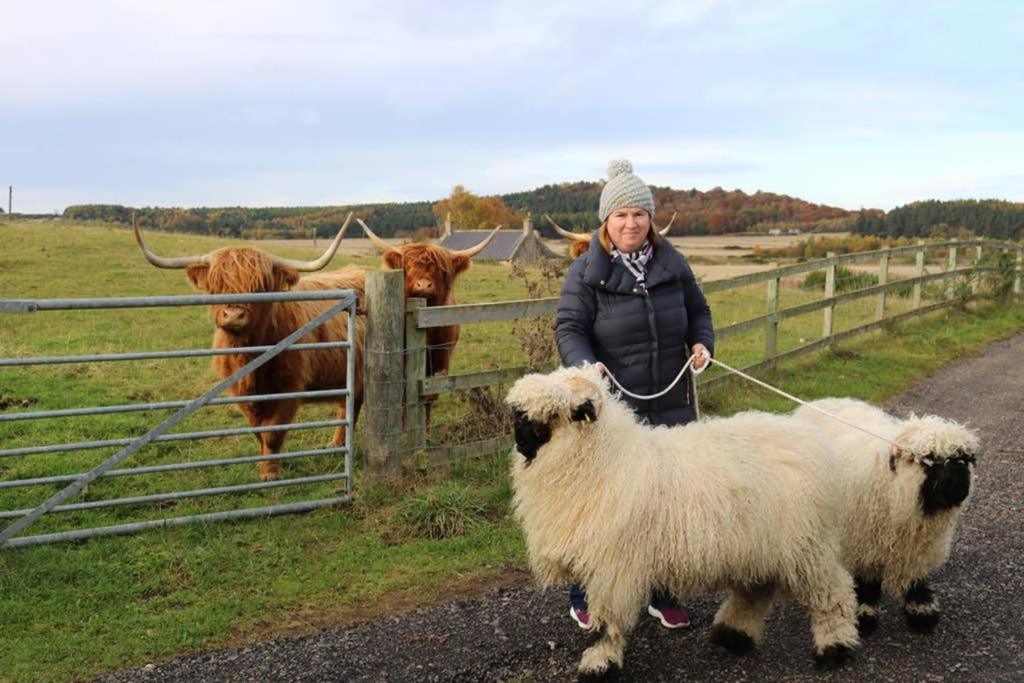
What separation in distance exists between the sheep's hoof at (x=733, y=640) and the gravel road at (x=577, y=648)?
0.16 ft

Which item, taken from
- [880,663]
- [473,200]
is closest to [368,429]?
[880,663]

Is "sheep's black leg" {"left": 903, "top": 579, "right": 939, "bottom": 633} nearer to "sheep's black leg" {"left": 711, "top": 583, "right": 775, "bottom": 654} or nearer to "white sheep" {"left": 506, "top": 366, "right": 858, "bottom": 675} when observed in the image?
"white sheep" {"left": 506, "top": 366, "right": 858, "bottom": 675}

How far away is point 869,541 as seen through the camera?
14.6 feet

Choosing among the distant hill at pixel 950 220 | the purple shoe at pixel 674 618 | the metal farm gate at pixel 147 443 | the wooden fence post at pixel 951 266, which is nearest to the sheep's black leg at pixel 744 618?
the purple shoe at pixel 674 618

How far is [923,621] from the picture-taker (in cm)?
444

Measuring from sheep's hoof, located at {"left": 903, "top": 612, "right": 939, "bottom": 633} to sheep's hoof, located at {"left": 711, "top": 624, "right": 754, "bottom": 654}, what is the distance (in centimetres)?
95

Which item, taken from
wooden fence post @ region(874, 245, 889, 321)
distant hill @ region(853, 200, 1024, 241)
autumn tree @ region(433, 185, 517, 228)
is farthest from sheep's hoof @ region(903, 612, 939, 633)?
autumn tree @ region(433, 185, 517, 228)

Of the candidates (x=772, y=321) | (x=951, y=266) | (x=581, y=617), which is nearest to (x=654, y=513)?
(x=581, y=617)

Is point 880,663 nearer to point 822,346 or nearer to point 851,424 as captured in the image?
point 851,424

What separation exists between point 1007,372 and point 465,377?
9.35 m

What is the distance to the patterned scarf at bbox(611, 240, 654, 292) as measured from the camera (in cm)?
425

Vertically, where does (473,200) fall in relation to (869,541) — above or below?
above

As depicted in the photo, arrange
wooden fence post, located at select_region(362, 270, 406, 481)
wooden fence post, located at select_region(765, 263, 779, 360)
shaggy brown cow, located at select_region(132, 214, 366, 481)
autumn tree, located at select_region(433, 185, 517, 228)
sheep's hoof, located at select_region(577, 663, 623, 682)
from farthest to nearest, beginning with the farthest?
autumn tree, located at select_region(433, 185, 517, 228) < wooden fence post, located at select_region(765, 263, 779, 360) < shaggy brown cow, located at select_region(132, 214, 366, 481) < wooden fence post, located at select_region(362, 270, 406, 481) < sheep's hoof, located at select_region(577, 663, 623, 682)

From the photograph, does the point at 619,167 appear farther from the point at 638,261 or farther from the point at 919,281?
the point at 919,281
